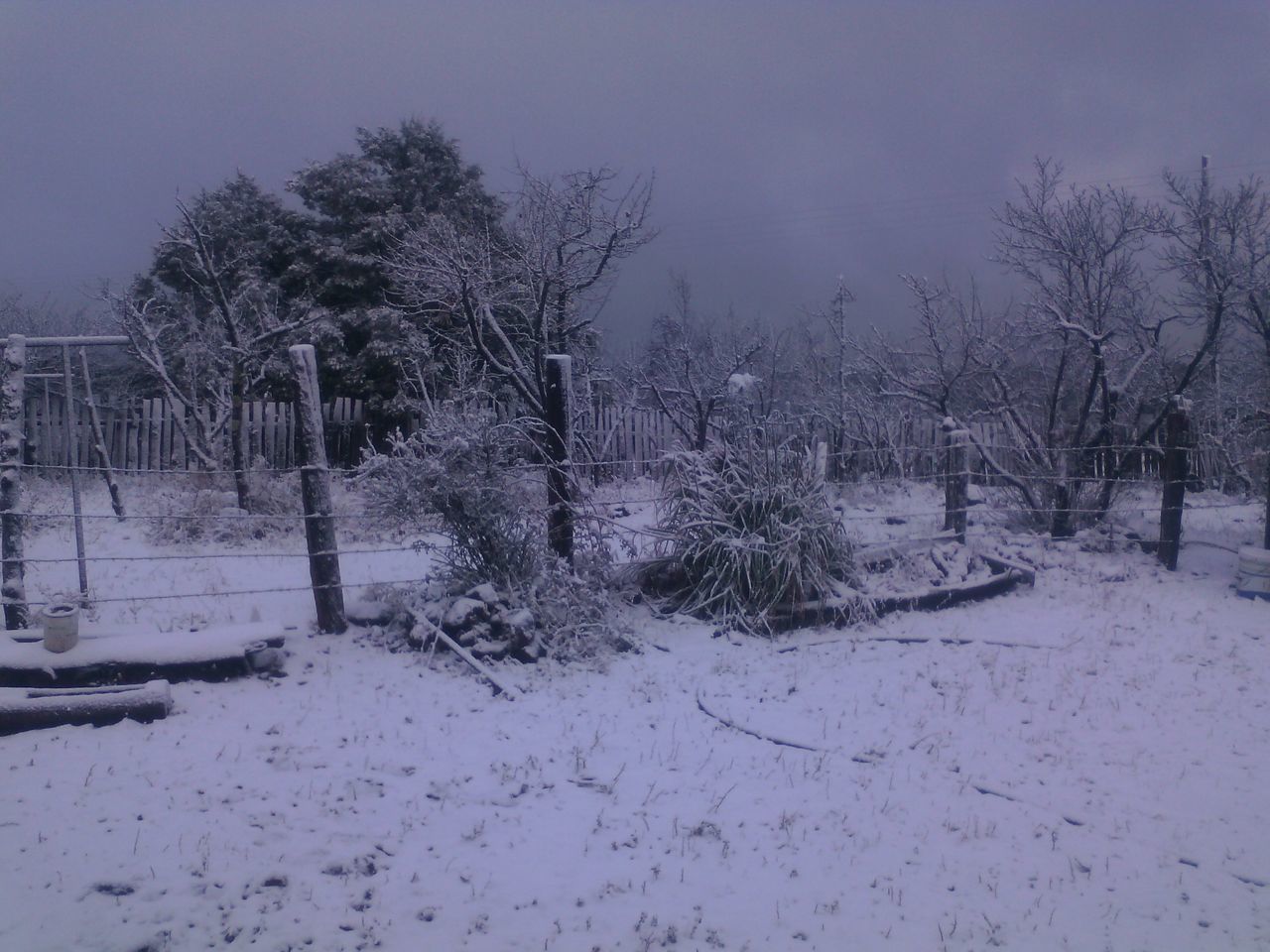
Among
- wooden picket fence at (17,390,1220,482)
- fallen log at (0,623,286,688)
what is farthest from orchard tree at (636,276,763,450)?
fallen log at (0,623,286,688)

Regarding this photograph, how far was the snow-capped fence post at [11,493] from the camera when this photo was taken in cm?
572

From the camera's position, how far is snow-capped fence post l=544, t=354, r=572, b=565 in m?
6.69

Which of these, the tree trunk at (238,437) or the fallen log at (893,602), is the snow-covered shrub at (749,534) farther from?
the tree trunk at (238,437)

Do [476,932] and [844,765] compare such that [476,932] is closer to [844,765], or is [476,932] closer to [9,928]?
[9,928]

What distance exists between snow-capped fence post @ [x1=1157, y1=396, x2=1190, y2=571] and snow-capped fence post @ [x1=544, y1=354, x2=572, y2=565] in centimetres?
558

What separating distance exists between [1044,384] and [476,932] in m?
11.2

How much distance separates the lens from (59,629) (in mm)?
4875

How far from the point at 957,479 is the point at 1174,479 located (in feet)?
6.15

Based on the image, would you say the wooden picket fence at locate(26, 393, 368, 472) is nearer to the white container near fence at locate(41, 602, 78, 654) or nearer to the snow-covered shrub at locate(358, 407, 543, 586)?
the snow-covered shrub at locate(358, 407, 543, 586)

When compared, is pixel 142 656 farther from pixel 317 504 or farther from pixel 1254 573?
pixel 1254 573

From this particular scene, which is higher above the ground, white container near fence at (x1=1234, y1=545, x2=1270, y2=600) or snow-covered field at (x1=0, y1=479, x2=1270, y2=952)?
white container near fence at (x1=1234, y1=545, x2=1270, y2=600)

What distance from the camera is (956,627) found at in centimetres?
674

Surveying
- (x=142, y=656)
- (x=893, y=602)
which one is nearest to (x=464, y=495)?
(x=142, y=656)

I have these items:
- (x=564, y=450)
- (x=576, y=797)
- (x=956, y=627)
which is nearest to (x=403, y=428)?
(x=564, y=450)
